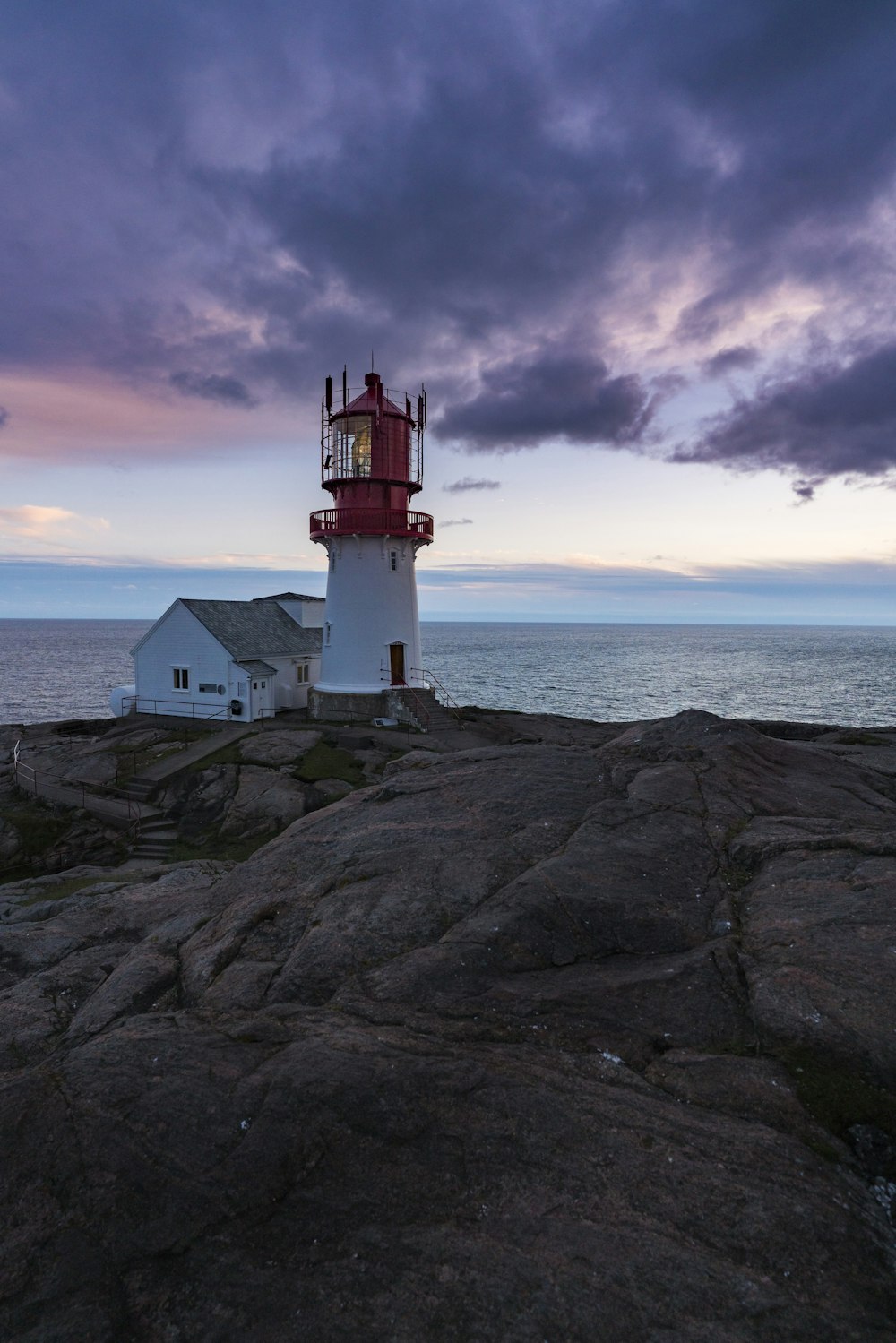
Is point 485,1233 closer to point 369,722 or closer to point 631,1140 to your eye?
point 631,1140

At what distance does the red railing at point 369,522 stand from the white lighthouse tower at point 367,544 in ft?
0.16

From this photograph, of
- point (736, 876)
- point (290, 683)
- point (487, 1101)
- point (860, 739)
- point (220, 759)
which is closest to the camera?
point (487, 1101)

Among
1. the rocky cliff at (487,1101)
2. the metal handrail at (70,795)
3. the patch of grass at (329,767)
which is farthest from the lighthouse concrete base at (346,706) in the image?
the rocky cliff at (487,1101)

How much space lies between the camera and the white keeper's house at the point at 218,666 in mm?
40031

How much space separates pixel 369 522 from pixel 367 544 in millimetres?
1233

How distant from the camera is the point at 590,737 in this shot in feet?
130

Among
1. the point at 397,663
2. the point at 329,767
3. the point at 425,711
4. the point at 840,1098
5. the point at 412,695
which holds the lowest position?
the point at 329,767

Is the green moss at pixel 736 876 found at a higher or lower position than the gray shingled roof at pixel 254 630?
lower

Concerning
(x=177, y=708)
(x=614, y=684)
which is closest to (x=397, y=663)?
(x=177, y=708)

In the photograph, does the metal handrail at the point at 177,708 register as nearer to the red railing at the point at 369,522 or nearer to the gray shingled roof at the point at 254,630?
the gray shingled roof at the point at 254,630

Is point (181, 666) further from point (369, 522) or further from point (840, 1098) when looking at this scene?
point (840, 1098)

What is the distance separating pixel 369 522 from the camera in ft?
124

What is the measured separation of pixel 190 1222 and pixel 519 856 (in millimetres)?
5932

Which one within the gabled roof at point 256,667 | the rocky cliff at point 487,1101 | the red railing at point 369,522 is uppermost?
the red railing at point 369,522
